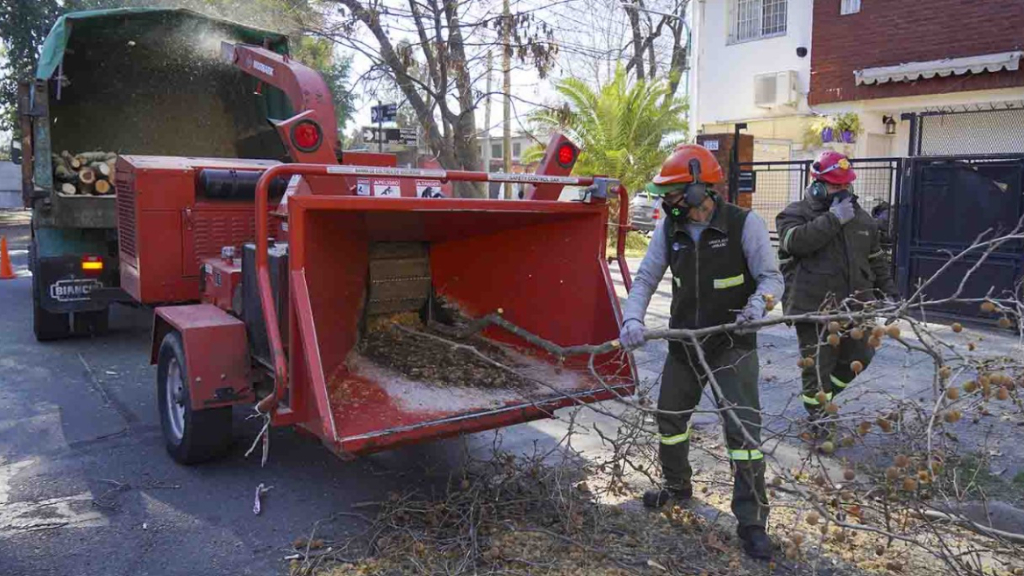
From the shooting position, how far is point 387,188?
487 cm

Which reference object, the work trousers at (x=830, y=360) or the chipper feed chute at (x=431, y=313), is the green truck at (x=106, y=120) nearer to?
the chipper feed chute at (x=431, y=313)

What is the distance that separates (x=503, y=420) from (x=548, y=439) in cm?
148

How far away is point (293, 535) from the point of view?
4.08 metres

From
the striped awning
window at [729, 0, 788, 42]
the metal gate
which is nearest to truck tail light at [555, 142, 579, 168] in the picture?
the metal gate

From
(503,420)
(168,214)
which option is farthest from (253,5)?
(503,420)

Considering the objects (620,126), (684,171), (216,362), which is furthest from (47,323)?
(620,126)

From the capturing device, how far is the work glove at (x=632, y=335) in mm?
3893

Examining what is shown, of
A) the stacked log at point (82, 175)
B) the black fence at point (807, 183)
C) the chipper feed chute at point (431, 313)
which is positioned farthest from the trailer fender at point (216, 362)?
the black fence at point (807, 183)

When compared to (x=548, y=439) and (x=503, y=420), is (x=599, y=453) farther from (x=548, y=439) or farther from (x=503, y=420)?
(x=503, y=420)

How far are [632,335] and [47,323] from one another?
21.9ft

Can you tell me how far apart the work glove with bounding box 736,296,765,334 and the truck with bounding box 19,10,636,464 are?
0.59 meters

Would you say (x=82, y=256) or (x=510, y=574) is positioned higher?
(x=82, y=256)

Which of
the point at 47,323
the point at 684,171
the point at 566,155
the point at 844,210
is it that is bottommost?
the point at 47,323

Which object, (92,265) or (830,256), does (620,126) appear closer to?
(92,265)
